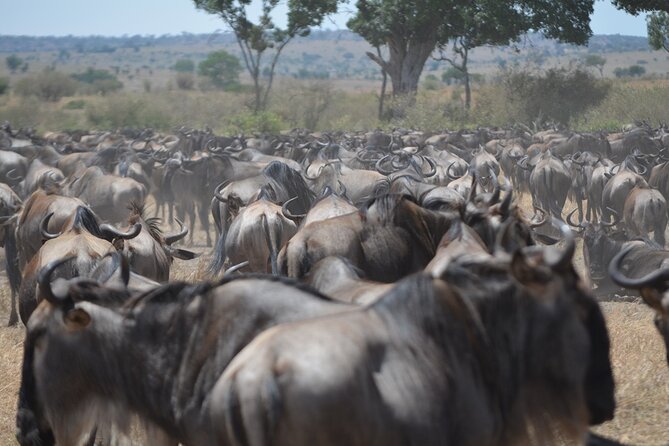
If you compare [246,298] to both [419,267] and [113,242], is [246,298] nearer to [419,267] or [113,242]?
[419,267]

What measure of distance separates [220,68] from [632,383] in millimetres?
90312

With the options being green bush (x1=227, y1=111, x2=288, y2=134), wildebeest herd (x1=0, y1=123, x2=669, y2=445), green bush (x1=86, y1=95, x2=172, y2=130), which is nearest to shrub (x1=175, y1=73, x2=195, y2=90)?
green bush (x1=86, y1=95, x2=172, y2=130)

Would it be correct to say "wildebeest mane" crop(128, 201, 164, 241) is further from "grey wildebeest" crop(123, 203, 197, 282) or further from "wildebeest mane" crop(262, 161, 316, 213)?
"wildebeest mane" crop(262, 161, 316, 213)

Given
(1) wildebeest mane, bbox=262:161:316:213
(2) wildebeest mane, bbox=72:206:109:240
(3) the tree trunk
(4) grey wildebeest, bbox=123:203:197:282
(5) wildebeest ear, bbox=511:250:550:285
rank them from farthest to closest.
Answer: (3) the tree trunk, (1) wildebeest mane, bbox=262:161:316:213, (4) grey wildebeest, bbox=123:203:197:282, (2) wildebeest mane, bbox=72:206:109:240, (5) wildebeest ear, bbox=511:250:550:285

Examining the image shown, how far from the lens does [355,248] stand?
664 cm

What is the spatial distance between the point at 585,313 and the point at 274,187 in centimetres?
880

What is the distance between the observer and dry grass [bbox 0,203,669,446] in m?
5.92

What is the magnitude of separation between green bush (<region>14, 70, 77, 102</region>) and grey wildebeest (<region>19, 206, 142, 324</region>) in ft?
189

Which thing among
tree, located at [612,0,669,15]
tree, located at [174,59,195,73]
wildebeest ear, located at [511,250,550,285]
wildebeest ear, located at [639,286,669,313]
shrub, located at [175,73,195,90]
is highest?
tree, located at [612,0,669,15]

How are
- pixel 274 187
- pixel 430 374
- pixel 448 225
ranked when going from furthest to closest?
pixel 274 187 → pixel 448 225 → pixel 430 374

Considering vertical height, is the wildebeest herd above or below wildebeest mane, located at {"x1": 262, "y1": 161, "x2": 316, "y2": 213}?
above

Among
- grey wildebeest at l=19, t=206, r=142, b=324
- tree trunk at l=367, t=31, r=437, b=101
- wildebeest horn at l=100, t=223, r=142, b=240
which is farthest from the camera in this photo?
tree trunk at l=367, t=31, r=437, b=101

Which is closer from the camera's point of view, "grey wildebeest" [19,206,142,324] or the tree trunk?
"grey wildebeest" [19,206,142,324]

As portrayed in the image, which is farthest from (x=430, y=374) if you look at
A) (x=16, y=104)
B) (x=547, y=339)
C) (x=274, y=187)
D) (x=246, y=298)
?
(x=16, y=104)
